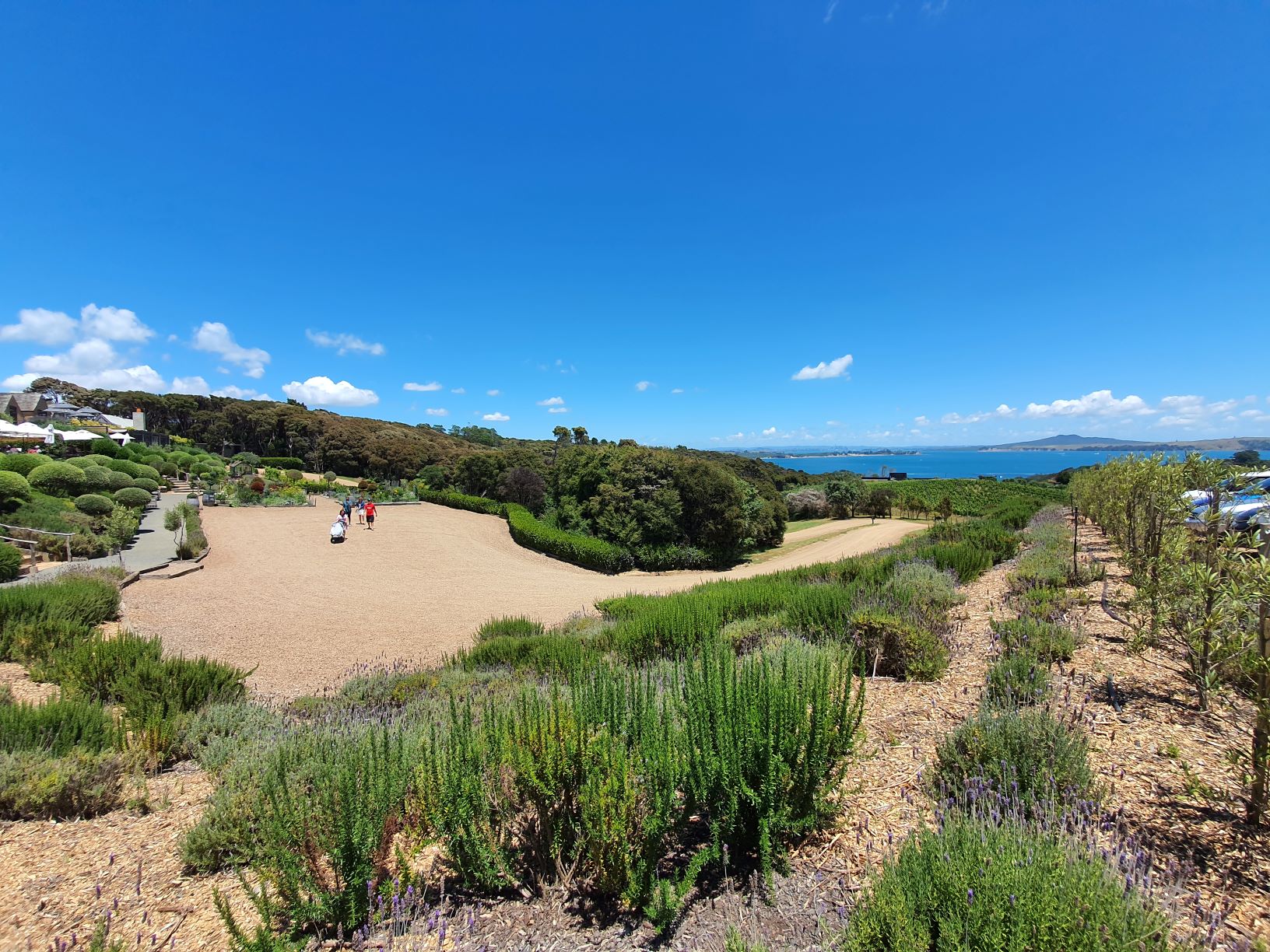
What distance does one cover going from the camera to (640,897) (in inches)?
90.2

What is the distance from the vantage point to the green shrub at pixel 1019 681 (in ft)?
11.8

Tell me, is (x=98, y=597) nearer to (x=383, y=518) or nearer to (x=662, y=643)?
(x=662, y=643)

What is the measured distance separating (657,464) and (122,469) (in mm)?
24247

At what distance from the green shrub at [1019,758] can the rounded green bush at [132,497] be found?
26885mm

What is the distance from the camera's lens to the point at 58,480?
18.9 m

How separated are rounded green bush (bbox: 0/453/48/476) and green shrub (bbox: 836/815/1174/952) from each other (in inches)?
1114

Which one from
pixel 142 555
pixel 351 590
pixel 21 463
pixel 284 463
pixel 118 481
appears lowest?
pixel 351 590

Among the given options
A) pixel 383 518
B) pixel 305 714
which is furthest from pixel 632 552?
pixel 305 714

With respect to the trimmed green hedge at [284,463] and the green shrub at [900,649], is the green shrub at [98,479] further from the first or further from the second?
the trimmed green hedge at [284,463]

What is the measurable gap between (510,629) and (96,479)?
830 inches

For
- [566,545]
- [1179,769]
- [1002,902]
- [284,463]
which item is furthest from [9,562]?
[284,463]

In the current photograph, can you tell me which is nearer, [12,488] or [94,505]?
[12,488]

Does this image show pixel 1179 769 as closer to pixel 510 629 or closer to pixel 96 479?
pixel 510 629

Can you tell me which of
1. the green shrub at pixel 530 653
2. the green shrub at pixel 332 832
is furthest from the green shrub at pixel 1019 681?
the green shrub at pixel 530 653
